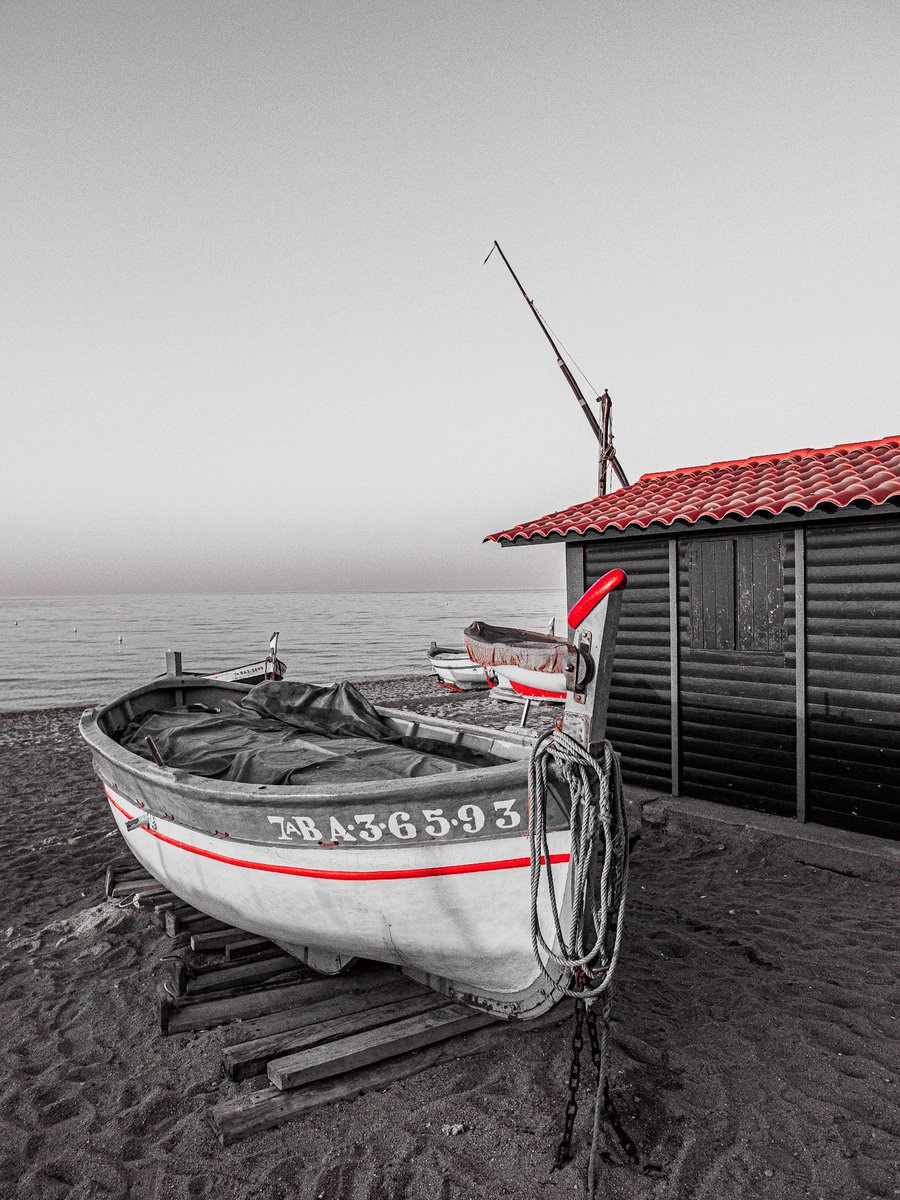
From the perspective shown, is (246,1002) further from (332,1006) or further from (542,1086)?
(542,1086)

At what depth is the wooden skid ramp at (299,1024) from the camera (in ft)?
11.6

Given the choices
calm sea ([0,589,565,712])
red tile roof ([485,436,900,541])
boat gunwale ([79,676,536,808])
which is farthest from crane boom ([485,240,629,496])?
calm sea ([0,589,565,712])

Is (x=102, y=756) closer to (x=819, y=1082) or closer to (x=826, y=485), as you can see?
(x=819, y=1082)

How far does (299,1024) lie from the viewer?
4.05 metres

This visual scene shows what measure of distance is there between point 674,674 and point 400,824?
5022 mm

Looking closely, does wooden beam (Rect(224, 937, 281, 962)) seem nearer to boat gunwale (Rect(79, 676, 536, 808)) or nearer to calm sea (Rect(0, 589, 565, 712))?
boat gunwale (Rect(79, 676, 536, 808))

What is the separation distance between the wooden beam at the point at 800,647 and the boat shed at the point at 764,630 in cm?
1

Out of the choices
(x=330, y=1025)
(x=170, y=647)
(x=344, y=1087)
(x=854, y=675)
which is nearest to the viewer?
(x=344, y=1087)

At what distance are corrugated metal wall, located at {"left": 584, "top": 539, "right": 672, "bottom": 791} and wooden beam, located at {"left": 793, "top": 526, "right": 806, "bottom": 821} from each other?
4.55ft

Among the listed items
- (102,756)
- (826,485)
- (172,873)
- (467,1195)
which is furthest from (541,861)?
(826,485)

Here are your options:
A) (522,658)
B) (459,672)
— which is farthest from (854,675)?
(459,672)

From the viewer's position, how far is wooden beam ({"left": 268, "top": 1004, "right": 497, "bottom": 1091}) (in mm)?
3578

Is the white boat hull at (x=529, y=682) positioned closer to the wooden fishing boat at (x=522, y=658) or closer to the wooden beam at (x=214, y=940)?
the wooden fishing boat at (x=522, y=658)

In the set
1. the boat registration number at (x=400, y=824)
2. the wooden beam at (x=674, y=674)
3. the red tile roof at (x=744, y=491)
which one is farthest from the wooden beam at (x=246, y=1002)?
the red tile roof at (x=744, y=491)
